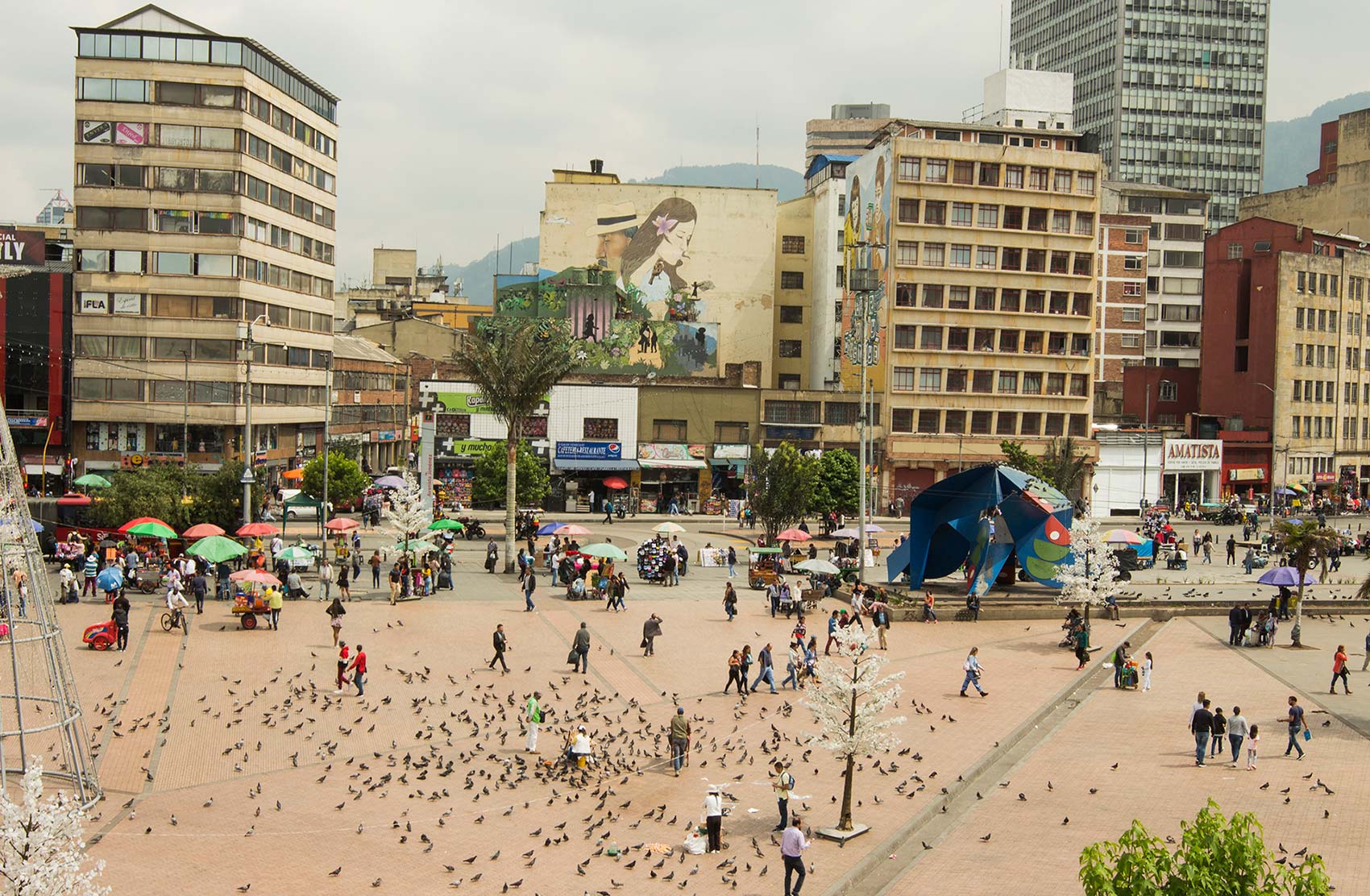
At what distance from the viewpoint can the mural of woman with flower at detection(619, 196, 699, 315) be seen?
289 ft

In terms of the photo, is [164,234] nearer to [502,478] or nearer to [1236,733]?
[502,478]

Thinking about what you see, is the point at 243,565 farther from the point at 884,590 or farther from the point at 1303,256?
the point at 1303,256

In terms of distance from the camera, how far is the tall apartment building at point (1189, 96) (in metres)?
139

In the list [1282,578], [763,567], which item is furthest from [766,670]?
[1282,578]

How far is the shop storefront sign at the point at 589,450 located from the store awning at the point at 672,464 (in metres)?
1.64

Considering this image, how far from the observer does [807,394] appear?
244 feet

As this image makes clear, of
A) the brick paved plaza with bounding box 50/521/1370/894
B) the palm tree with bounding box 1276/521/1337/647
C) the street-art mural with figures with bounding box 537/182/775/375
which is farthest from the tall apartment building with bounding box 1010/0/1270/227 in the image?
the brick paved plaza with bounding box 50/521/1370/894

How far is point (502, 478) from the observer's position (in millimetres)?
61344

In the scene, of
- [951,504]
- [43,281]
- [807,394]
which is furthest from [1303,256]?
[43,281]

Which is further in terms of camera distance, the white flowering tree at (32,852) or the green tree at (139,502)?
the green tree at (139,502)

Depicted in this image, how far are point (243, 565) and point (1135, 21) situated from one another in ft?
415

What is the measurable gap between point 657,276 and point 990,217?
2379cm

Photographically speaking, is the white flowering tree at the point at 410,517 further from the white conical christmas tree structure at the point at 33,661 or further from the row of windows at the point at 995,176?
the row of windows at the point at 995,176

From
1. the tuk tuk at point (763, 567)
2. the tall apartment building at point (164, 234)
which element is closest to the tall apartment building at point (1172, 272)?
the tuk tuk at point (763, 567)
